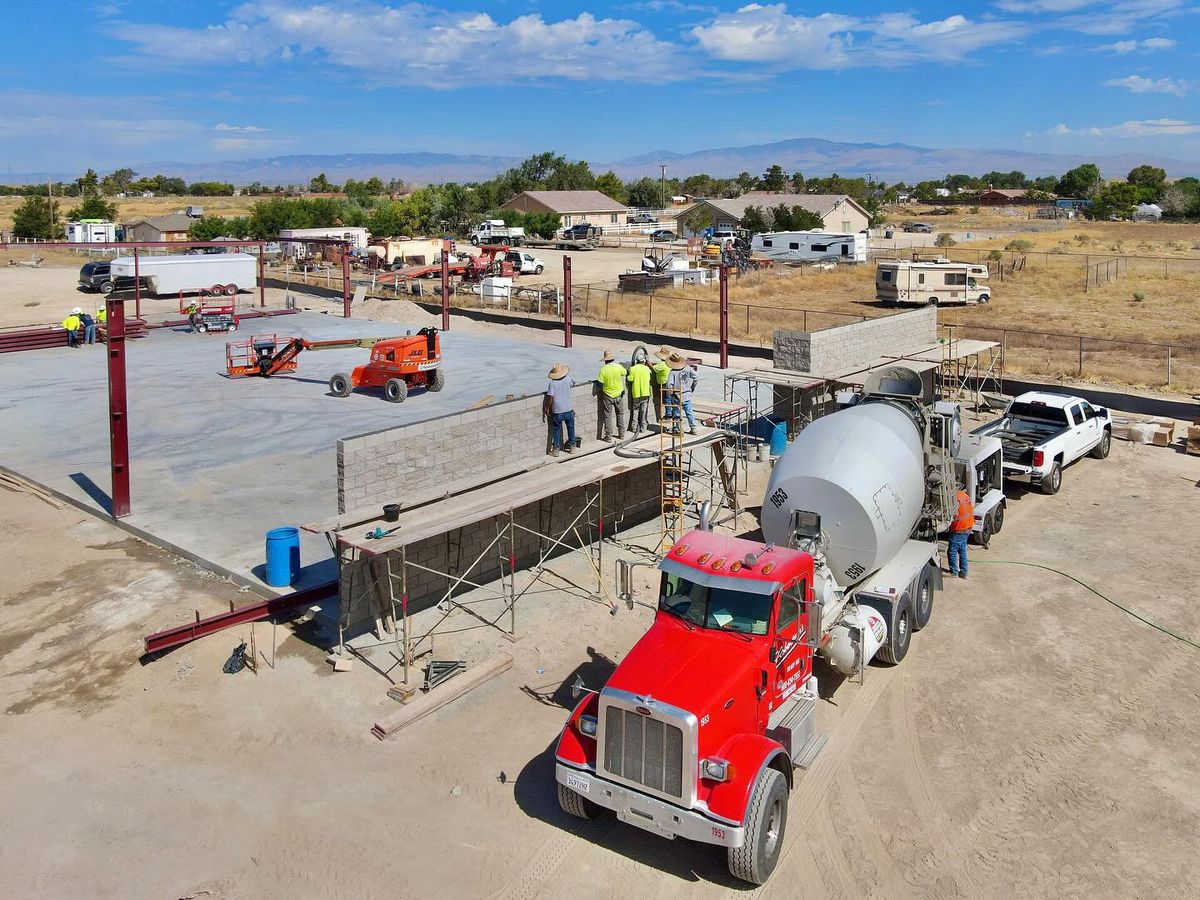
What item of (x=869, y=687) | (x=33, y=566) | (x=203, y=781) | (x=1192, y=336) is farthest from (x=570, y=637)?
(x=1192, y=336)

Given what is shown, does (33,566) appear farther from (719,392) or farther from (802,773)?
(719,392)

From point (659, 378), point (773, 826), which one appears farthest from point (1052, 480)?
point (773, 826)

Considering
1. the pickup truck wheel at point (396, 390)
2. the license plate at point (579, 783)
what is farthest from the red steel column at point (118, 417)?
the license plate at point (579, 783)

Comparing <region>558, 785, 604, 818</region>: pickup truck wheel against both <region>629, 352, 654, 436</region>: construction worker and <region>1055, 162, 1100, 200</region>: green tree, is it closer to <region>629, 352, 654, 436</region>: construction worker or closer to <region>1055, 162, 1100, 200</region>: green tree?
<region>629, 352, 654, 436</region>: construction worker

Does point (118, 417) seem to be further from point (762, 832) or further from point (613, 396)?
point (762, 832)

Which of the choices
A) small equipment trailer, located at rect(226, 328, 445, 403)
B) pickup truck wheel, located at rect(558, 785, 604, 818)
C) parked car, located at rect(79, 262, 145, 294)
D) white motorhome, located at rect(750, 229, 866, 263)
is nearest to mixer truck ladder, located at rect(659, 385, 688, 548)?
pickup truck wheel, located at rect(558, 785, 604, 818)

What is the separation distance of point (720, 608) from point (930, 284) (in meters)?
41.3

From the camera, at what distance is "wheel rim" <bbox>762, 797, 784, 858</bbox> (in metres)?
9.02

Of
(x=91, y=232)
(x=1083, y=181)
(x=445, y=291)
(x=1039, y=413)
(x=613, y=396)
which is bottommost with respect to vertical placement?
(x=1039, y=413)

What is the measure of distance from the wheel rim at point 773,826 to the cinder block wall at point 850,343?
1651 centimetres

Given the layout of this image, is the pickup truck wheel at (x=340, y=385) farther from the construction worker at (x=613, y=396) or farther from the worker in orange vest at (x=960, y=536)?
the worker in orange vest at (x=960, y=536)

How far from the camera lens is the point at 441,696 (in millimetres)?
12086

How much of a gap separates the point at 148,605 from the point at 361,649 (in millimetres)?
3587

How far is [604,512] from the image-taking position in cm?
1798
